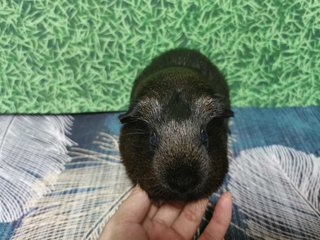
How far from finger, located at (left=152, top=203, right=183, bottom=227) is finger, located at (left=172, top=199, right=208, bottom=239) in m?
0.02

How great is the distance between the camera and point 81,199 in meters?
2.02

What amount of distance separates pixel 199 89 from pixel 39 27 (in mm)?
1138

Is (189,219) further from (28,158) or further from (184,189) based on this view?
Answer: (28,158)

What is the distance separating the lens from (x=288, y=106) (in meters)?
2.66

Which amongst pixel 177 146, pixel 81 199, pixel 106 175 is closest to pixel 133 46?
pixel 106 175

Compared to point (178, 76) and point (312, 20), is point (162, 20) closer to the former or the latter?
point (178, 76)

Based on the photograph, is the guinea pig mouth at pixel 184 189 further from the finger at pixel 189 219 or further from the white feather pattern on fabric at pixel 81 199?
the white feather pattern on fabric at pixel 81 199

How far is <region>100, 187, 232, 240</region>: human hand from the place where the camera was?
1595mm

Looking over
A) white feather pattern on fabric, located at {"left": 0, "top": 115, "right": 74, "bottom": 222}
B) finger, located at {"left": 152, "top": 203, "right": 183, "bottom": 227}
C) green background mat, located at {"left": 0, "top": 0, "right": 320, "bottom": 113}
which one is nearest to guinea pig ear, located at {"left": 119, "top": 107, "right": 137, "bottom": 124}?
finger, located at {"left": 152, "top": 203, "right": 183, "bottom": 227}

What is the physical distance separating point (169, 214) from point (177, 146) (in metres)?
0.40

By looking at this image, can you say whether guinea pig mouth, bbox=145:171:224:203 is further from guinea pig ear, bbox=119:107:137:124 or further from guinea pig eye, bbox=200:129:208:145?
guinea pig ear, bbox=119:107:137:124

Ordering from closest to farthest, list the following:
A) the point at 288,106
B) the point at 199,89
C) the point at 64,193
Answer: the point at 199,89 < the point at 64,193 < the point at 288,106

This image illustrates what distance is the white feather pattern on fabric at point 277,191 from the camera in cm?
185

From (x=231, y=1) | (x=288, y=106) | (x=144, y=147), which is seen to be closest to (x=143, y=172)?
(x=144, y=147)
